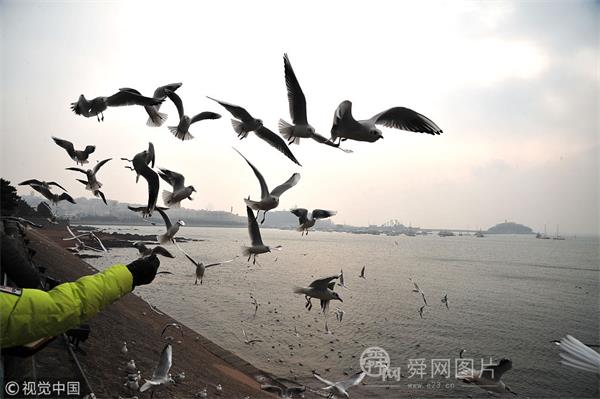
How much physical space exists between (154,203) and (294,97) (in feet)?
6.11

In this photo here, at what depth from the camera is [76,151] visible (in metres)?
6.24

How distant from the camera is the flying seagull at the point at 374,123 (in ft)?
11.9

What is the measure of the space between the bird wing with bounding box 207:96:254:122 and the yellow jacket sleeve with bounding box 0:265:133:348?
2550 mm

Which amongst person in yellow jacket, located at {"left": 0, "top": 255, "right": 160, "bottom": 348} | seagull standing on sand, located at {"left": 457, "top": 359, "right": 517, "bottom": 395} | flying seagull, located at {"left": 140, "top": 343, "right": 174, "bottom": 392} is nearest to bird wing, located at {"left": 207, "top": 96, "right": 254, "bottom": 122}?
Result: person in yellow jacket, located at {"left": 0, "top": 255, "right": 160, "bottom": 348}

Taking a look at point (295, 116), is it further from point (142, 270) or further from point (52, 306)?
point (52, 306)

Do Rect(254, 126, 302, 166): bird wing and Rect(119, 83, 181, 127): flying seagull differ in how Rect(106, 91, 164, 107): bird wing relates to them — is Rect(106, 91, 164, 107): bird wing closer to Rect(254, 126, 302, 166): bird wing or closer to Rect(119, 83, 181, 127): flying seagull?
Rect(119, 83, 181, 127): flying seagull

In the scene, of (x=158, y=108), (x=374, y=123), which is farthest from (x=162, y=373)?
(x=374, y=123)

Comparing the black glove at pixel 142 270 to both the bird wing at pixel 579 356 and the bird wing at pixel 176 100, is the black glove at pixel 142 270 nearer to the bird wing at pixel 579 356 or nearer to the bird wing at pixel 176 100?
the bird wing at pixel 579 356

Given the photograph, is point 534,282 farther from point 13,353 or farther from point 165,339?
point 13,353

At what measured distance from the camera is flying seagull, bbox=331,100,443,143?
363 cm

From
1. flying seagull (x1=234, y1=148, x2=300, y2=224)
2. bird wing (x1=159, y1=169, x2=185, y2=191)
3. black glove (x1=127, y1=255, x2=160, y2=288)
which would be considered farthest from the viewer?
bird wing (x1=159, y1=169, x2=185, y2=191)

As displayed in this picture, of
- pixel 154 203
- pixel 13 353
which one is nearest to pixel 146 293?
Answer: pixel 154 203

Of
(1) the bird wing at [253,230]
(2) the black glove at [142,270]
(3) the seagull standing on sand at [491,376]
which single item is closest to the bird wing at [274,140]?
(1) the bird wing at [253,230]

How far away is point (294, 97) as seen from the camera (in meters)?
4.09
